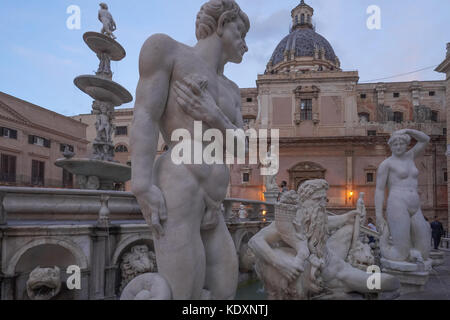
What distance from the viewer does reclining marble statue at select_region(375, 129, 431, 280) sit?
170 inches

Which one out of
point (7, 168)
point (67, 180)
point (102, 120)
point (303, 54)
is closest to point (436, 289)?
point (102, 120)

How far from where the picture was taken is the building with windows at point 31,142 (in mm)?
26031

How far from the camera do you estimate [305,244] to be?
2793mm

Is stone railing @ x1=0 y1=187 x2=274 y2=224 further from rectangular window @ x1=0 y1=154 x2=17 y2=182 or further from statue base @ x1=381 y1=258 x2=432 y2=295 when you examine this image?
rectangular window @ x1=0 y1=154 x2=17 y2=182

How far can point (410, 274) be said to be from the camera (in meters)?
4.11

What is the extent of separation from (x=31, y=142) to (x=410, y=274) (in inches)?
1193

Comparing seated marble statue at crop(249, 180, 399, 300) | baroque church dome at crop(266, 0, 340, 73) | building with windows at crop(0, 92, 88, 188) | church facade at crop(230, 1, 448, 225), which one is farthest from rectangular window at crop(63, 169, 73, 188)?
seated marble statue at crop(249, 180, 399, 300)

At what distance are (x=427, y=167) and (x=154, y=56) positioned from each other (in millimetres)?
32327

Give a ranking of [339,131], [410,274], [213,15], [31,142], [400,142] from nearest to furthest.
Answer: [213,15]
[410,274]
[400,142]
[31,142]
[339,131]

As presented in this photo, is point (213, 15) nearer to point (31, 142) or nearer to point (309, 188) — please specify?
point (309, 188)
